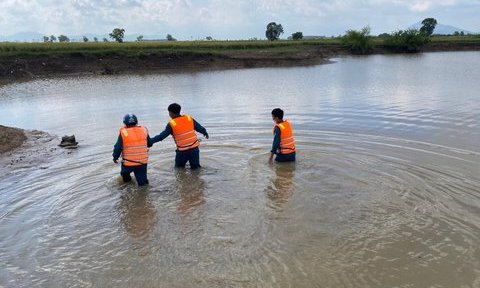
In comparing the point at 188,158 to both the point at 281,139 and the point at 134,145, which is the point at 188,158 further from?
the point at 281,139

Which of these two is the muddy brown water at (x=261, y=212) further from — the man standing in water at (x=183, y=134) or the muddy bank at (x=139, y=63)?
the muddy bank at (x=139, y=63)

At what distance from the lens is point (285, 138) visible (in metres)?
10.7

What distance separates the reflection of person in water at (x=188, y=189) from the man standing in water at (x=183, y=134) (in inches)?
11.4

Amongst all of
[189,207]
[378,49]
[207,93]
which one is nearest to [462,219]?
[189,207]

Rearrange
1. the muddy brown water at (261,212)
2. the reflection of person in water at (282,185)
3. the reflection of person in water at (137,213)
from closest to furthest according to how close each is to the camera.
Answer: the muddy brown water at (261,212) → the reflection of person in water at (137,213) → the reflection of person in water at (282,185)

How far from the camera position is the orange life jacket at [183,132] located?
33.3 ft

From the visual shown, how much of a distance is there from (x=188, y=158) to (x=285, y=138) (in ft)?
8.08

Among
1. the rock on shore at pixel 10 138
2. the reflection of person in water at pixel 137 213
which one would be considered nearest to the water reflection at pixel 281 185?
the reflection of person in water at pixel 137 213

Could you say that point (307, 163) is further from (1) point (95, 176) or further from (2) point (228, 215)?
(1) point (95, 176)

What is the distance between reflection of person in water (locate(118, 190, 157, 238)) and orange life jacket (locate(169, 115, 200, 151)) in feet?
5.34

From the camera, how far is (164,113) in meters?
19.9

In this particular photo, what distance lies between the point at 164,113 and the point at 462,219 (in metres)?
14.7

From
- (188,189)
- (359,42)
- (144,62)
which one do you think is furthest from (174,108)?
(359,42)

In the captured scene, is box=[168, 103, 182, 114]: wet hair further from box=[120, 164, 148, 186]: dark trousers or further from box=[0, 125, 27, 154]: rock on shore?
box=[0, 125, 27, 154]: rock on shore
